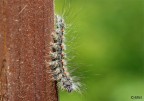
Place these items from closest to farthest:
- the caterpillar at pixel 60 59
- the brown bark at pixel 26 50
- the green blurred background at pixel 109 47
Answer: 1. the brown bark at pixel 26 50
2. the caterpillar at pixel 60 59
3. the green blurred background at pixel 109 47

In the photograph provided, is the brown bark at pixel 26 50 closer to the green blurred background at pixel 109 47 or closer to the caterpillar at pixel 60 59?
the caterpillar at pixel 60 59

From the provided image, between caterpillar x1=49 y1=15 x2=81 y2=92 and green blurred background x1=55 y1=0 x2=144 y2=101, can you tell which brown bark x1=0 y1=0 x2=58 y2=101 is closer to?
caterpillar x1=49 y1=15 x2=81 y2=92

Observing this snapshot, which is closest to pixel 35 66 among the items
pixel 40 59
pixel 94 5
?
pixel 40 59

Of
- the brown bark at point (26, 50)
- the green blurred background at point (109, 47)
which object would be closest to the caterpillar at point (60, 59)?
the brown bark at point (26, 50)

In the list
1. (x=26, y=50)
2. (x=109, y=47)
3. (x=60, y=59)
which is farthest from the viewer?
(x=109, y=47)

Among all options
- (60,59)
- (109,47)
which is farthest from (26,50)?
(109,47)

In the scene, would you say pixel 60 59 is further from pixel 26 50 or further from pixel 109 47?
pixel 109 47

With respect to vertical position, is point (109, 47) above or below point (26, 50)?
above

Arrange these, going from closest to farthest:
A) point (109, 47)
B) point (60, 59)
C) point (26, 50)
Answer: point (26, 50)
point (60, 59)
point (109, 47)

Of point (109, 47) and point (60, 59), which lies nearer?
point (60, 59)
